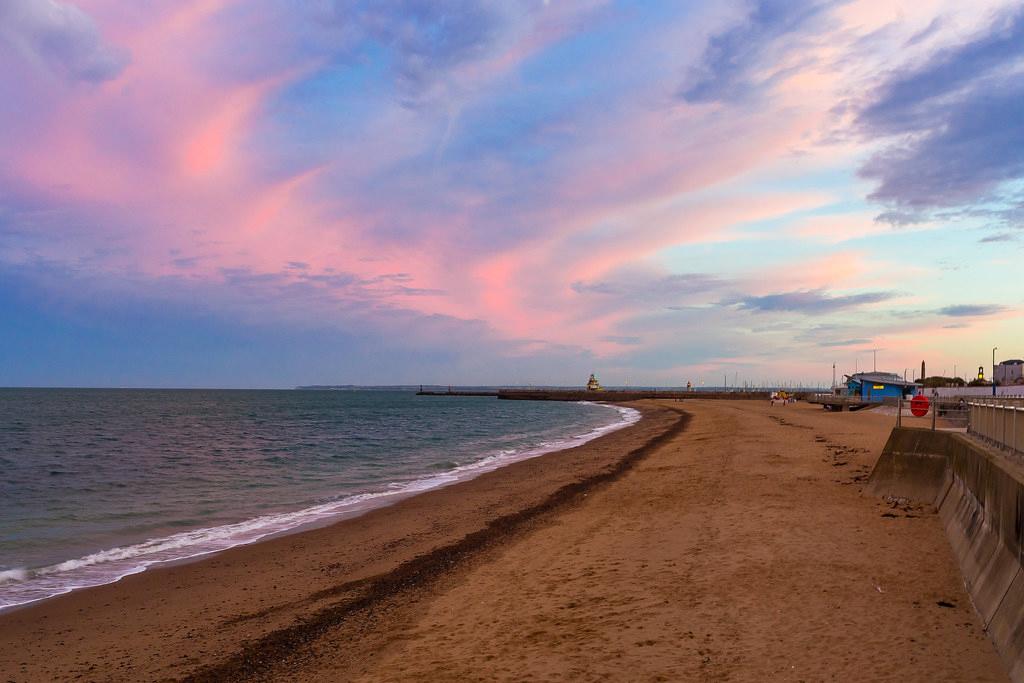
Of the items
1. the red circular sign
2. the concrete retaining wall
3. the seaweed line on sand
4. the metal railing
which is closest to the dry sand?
the seaweed line on sand

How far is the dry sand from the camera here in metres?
6.50

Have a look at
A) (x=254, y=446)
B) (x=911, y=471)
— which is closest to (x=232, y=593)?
(x=911, y=471)

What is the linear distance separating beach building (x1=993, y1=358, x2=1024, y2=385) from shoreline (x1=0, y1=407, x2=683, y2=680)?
5673 centimetres

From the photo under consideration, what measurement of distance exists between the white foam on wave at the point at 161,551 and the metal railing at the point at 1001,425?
1389 centimetres

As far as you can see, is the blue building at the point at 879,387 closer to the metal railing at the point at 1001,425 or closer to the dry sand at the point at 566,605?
the metal railing at the point at 1001,425

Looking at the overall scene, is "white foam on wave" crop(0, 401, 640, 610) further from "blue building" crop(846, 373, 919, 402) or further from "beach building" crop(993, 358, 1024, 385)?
"beach building" crop(993, 358, 1024, 385)

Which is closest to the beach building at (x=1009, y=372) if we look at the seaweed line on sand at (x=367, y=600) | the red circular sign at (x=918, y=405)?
the red circular sign at (x=918, y=405)

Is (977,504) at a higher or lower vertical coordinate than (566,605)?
higher

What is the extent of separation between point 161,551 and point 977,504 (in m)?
14.5

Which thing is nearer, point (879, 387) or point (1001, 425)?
point (1001, 425)

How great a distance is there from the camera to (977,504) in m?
9.07

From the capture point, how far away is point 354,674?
6797mm

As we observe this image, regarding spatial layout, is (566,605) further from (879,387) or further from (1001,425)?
(879,387)

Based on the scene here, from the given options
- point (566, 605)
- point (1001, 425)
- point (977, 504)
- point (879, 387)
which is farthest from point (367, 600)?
point (879, 387)
